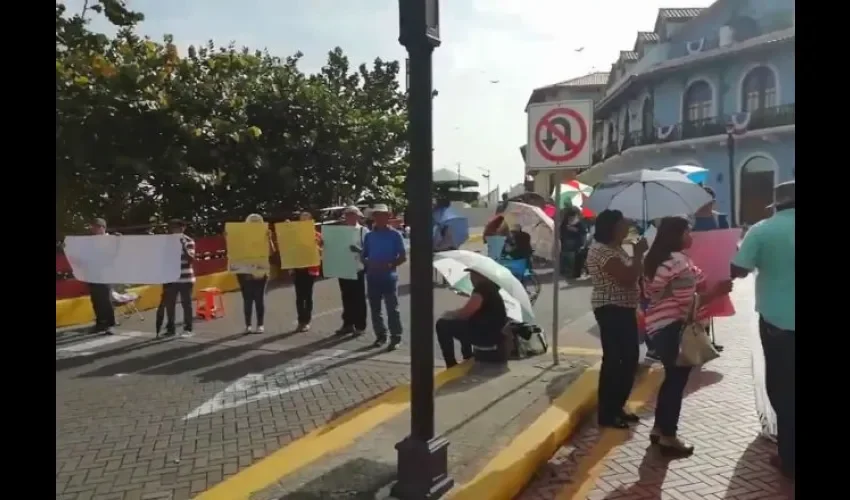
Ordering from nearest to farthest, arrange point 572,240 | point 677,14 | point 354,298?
point 354,298
point 572,240
point 677,14

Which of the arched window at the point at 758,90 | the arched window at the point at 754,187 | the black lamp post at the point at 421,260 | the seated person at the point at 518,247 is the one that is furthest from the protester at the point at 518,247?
the arched window at the point at 758,90

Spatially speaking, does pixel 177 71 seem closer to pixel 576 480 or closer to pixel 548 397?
pixel 548 397

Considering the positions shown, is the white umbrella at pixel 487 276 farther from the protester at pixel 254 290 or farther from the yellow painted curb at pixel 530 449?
the protester at pixel 254 290

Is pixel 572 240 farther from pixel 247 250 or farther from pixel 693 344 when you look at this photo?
pixel 693 344

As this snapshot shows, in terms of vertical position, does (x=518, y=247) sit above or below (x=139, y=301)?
above

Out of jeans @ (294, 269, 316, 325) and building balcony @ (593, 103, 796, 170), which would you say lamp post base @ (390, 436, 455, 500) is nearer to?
jeans @ (294, 269, 316, 325)

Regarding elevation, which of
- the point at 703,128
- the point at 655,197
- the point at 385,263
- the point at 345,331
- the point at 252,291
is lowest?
the point at 345,331

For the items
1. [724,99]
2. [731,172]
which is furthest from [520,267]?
[724,99]

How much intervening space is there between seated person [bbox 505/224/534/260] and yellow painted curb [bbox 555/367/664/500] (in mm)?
4405

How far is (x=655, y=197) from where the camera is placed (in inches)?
285

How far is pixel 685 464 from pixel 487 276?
2629 millimetres
